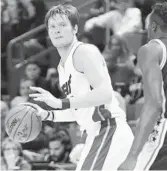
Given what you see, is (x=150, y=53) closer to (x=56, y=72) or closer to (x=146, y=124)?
(x=146, y=124)

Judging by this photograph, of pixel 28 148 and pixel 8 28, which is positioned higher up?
pixel 8 28

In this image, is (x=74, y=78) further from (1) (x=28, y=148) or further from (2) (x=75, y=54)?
(1) (x=28, y=148)

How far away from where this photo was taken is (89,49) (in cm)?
369

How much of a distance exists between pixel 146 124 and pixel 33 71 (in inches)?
189

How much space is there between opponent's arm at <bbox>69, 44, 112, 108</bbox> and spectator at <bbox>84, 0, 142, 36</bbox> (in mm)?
3792

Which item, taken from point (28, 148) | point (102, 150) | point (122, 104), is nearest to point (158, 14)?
point (102, 150)

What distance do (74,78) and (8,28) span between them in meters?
4.53

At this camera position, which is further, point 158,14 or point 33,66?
point 33,66

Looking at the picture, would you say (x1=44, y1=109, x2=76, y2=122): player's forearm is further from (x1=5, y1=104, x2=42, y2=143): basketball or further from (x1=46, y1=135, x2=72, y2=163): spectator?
(x1=46, y1=135, x2=72, y2=163): spectator

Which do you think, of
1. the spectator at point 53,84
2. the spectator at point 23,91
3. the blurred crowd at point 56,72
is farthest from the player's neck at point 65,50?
the spectator at point 23,91

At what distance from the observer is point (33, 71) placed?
779 cm

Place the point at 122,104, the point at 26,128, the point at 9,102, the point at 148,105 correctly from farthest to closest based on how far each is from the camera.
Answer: the point at 9,102 → the point at 122,104 → the point at 26,128 → the point at 148,105

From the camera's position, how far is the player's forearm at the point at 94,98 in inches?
140

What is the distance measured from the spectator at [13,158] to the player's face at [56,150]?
297mm
